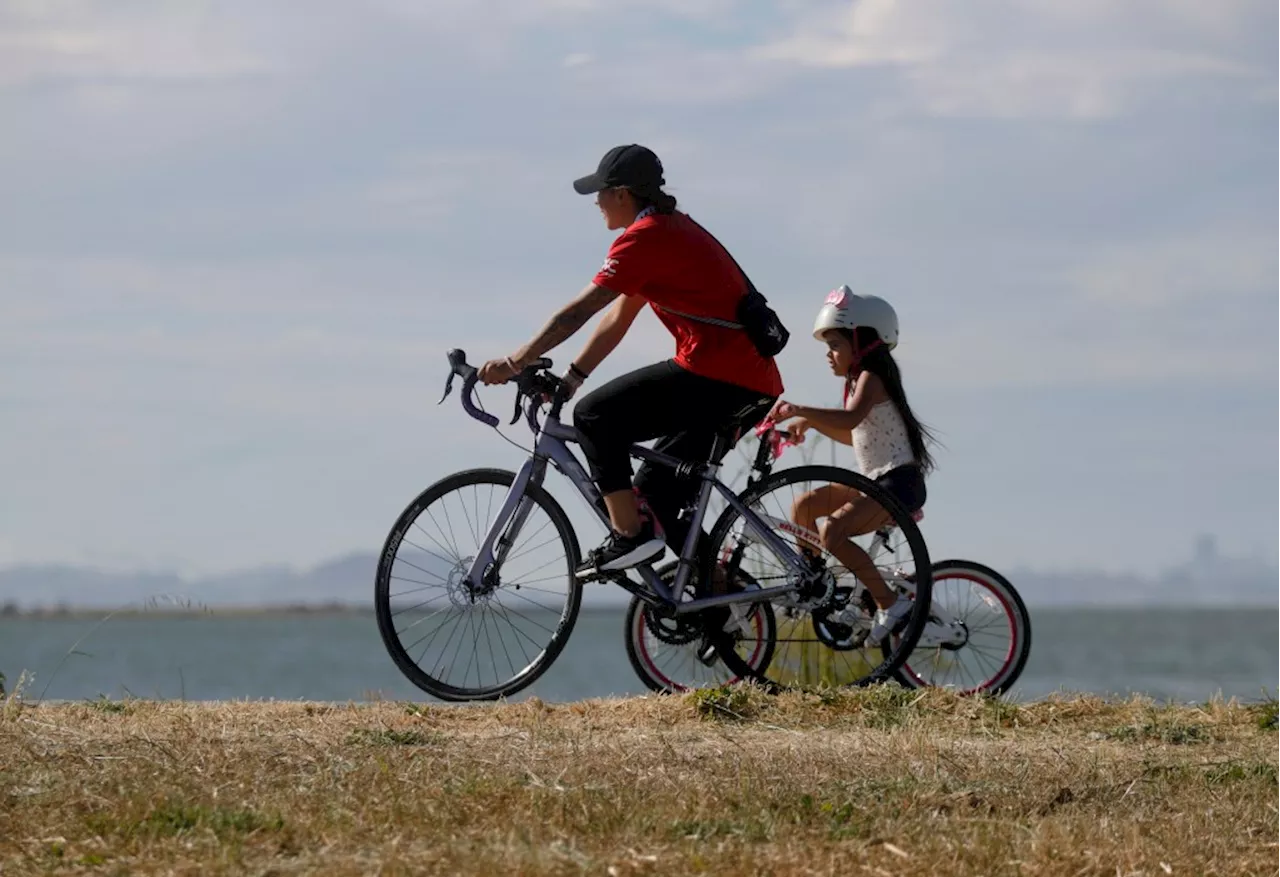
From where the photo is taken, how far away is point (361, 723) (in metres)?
7.66

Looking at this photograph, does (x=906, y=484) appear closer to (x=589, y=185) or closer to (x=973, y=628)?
(x=973, y=628)

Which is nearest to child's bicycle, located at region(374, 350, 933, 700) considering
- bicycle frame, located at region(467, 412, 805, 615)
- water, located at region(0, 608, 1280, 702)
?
bicycle frame, located at region(467, 412, 805, 615)

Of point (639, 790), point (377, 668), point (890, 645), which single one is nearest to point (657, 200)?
point (890, 645)

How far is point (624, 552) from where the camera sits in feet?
26.5

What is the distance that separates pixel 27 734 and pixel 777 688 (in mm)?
3043

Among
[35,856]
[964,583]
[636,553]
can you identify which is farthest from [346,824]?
[964,583]

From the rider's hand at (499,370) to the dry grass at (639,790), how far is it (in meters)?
1.38

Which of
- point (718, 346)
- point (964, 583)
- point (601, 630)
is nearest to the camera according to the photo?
point (718, 346)

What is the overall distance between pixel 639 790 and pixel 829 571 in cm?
255

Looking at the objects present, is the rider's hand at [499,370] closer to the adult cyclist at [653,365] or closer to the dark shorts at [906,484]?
the adult cyclist at [653,365]

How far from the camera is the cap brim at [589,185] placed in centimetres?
800

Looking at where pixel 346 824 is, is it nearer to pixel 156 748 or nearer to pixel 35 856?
pixel 35 856

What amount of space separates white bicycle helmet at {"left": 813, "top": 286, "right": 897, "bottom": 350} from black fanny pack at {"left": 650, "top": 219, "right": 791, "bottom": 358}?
113cm

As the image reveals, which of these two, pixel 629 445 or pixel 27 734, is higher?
pixel 629 445
